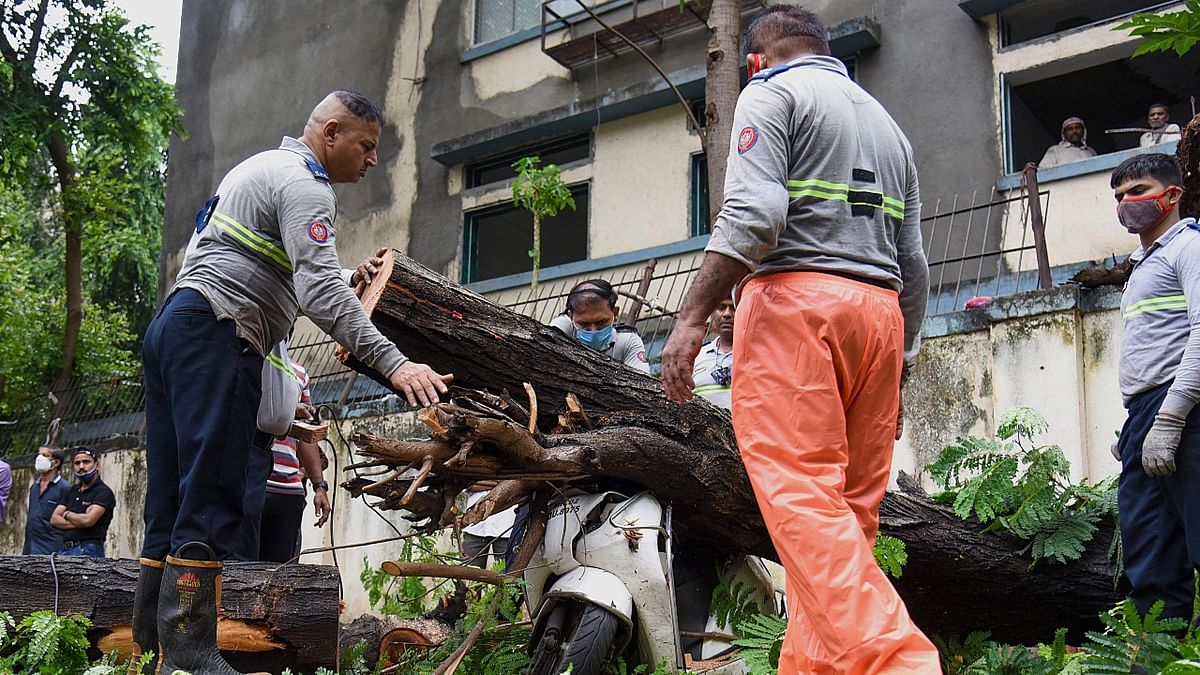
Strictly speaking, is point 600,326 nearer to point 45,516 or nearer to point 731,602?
point 731,602

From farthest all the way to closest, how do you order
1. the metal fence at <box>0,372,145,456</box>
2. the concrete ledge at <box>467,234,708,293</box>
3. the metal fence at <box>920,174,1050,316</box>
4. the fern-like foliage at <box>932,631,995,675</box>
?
the metal fence at <box>0,372,145,456</box> < the concrete ledge at <box>467,234,708,293</box> < the metal fence at <box>920,174,1050,316</box> < the fern-like foliage at <box>932,631,995,675</box>

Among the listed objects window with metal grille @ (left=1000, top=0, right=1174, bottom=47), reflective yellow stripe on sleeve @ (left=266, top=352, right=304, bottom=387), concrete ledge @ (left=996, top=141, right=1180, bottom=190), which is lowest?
reflective yellow stripe on sleeve @ (left=266, top=352, right=304, bottom=387)

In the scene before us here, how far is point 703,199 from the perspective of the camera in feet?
39.5

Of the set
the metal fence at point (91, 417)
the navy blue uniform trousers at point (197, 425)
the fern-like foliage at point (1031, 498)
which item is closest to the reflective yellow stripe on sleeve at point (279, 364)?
the navy blue uniform trousers at point (197, 425)

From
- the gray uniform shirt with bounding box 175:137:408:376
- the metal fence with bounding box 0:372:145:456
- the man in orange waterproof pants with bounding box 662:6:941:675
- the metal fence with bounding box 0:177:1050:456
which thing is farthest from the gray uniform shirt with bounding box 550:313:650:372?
the metal fence with bounding box 0:372:145:456

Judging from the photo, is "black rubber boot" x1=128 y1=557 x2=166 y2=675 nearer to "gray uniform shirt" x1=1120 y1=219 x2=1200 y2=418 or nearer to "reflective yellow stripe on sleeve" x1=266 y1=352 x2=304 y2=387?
"reflective yellow stripe on sleeve" x1=266 y1=352 x2=304 y2=387

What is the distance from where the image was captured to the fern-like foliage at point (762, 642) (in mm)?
4348

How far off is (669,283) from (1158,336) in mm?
7101

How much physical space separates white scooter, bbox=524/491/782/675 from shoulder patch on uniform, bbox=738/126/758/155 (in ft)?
5.36

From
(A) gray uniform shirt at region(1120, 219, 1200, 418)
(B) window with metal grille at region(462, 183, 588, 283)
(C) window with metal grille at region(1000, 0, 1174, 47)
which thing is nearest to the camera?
(A) gray uniform shirt at region(1120, 219, 1200, 418)

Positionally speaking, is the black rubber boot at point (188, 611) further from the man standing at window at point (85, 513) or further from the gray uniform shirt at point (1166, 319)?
the man standing at window at point (85, 513)

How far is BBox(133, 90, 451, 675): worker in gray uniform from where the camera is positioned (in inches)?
155

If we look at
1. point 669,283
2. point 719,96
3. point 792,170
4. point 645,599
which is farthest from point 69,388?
point 792,170

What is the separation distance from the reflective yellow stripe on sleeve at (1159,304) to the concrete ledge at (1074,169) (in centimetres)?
541
